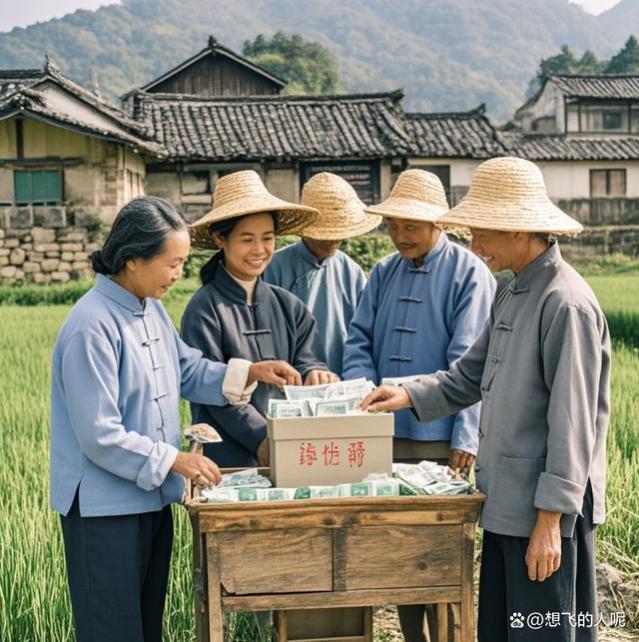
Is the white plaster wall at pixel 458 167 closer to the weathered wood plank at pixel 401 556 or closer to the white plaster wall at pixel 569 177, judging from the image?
the white plaster wall at pixel 569 177

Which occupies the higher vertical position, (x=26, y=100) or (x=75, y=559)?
(x=26, y=100)

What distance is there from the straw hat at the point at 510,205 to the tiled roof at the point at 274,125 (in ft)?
59.6

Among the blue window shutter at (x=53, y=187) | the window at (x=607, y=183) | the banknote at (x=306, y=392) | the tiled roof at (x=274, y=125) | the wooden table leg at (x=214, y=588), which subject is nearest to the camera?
the wooden table leg at (x=214, y=588)

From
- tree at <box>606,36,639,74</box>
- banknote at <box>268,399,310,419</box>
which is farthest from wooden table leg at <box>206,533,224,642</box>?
tree at <box>606,36,639,74</box>

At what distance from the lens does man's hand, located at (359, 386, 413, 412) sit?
252 centimetres

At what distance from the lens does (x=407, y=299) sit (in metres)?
3.22

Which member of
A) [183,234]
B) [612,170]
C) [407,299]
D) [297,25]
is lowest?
[407,299]

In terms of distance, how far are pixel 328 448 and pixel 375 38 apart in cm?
14828

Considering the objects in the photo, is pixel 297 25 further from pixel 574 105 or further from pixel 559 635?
pixel 559 635

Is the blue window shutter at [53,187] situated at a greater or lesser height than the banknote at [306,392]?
greater

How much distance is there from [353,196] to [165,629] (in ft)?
6.26

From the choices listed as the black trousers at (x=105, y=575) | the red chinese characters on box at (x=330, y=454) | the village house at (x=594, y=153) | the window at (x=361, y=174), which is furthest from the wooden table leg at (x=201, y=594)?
the village house at (x=594, y=153)

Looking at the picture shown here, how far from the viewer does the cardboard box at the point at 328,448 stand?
2262 mm

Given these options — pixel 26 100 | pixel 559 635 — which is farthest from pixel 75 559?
A: pixel 26 100
